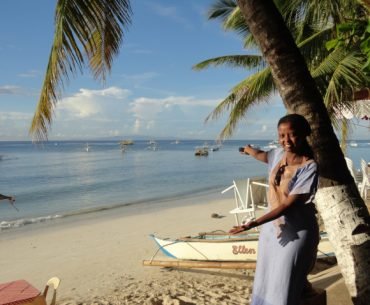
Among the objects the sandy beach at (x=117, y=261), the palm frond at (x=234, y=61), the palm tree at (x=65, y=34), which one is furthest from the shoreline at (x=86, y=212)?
the palm tree at (x=65, y=34)

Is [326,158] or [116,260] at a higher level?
[326,158]

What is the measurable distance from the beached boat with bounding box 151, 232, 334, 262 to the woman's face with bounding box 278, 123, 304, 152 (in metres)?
3.78

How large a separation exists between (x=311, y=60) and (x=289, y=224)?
717cm

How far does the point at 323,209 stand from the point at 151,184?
23874 mm

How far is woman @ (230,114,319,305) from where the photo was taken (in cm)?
232

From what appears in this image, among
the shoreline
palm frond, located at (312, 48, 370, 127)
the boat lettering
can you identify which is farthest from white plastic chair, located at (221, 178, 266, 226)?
the shoreline

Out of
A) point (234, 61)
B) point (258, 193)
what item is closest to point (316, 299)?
point (258, 193)

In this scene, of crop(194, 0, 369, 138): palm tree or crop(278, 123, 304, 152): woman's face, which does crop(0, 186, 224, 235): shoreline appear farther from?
crop(278, 123, 304, 152): woman's face

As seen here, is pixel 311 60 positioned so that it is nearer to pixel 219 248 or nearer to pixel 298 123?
pixel 219 248

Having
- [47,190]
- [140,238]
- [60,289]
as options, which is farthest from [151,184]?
[60,289]

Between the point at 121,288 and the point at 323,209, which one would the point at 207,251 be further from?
the point at 323,209

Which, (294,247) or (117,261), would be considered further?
(117,261)

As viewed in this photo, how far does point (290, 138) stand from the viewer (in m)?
2.41

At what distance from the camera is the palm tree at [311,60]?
5883 mm
